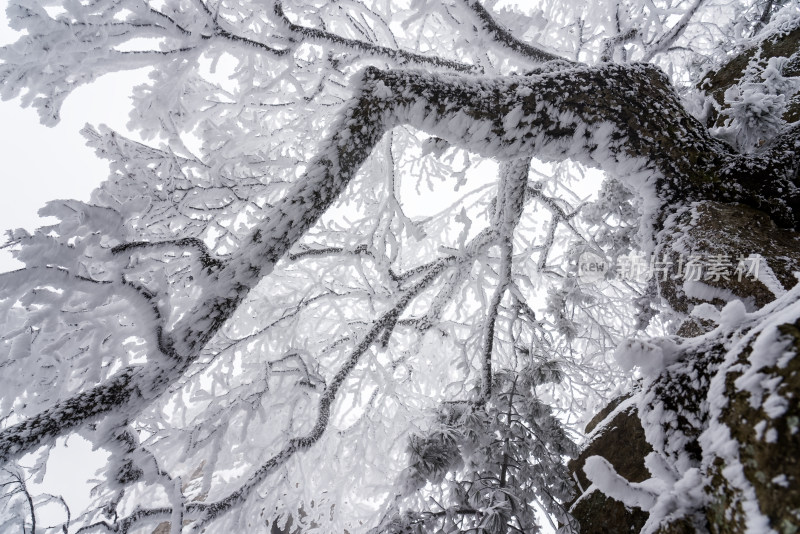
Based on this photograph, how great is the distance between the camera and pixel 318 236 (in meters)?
5.28

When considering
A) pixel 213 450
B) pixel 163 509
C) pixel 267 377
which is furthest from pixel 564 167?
pixel 163 509

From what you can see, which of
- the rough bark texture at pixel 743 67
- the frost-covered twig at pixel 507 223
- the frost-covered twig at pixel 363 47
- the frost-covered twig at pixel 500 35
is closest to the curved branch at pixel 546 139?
the rough bark texture at pixel 743 67

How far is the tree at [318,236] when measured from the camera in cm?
131

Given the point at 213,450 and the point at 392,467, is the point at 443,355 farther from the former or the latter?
the point at 213,450

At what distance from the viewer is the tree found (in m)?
1.31

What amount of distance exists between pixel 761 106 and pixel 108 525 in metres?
3.68

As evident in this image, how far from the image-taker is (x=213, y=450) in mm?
2961
